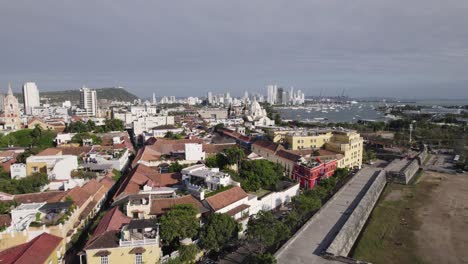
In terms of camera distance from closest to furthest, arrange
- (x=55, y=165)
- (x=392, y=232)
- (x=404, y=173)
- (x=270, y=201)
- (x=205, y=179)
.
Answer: (x=392, y=232) → (x=205, y=179) → (x=270, y=201) → (x=55, y=165) → (x=404, y=173)

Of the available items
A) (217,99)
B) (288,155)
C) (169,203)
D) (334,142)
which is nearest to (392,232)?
(288,155)

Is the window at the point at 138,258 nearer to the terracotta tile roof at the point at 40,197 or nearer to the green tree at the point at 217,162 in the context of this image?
the terracotta tile roof at the point at 40,197

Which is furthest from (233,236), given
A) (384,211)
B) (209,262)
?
(384,211)

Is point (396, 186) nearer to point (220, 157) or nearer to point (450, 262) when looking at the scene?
point (450, 262)

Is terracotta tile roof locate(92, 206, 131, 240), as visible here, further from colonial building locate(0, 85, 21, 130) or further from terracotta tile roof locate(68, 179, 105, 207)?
colonial building locate(0, 85, 21, 130)

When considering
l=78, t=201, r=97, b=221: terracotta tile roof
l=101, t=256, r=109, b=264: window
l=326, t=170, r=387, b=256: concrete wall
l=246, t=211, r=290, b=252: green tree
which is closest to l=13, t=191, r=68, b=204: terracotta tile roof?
l=78, t=201, r=97, b=221: terracotta tile roof

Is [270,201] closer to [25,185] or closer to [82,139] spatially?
[25,185]
